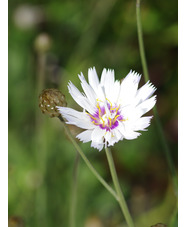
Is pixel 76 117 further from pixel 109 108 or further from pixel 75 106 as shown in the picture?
pixel 75 106

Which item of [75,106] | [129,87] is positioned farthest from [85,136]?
[75,106]

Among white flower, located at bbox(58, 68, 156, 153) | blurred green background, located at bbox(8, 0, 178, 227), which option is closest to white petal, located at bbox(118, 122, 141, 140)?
white flower, located at bbox(58, 68, 156, 153)

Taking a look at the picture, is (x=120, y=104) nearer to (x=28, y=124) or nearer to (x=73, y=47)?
(x=28, y=124)

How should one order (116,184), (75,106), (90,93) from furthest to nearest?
(75,106) → (90,93) → (116,184)

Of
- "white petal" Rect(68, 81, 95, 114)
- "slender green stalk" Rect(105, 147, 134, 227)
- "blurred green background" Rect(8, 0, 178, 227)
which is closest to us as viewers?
"slender green stalk" Rect(105, 147, 134, 227)

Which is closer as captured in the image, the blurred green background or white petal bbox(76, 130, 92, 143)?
white petal bbox(76, 130, 92, 143)

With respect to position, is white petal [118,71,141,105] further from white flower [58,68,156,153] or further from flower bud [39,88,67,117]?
flower bud [39,88,67,117]

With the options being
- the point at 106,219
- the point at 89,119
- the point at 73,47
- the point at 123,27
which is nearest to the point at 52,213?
the point at 106,219
